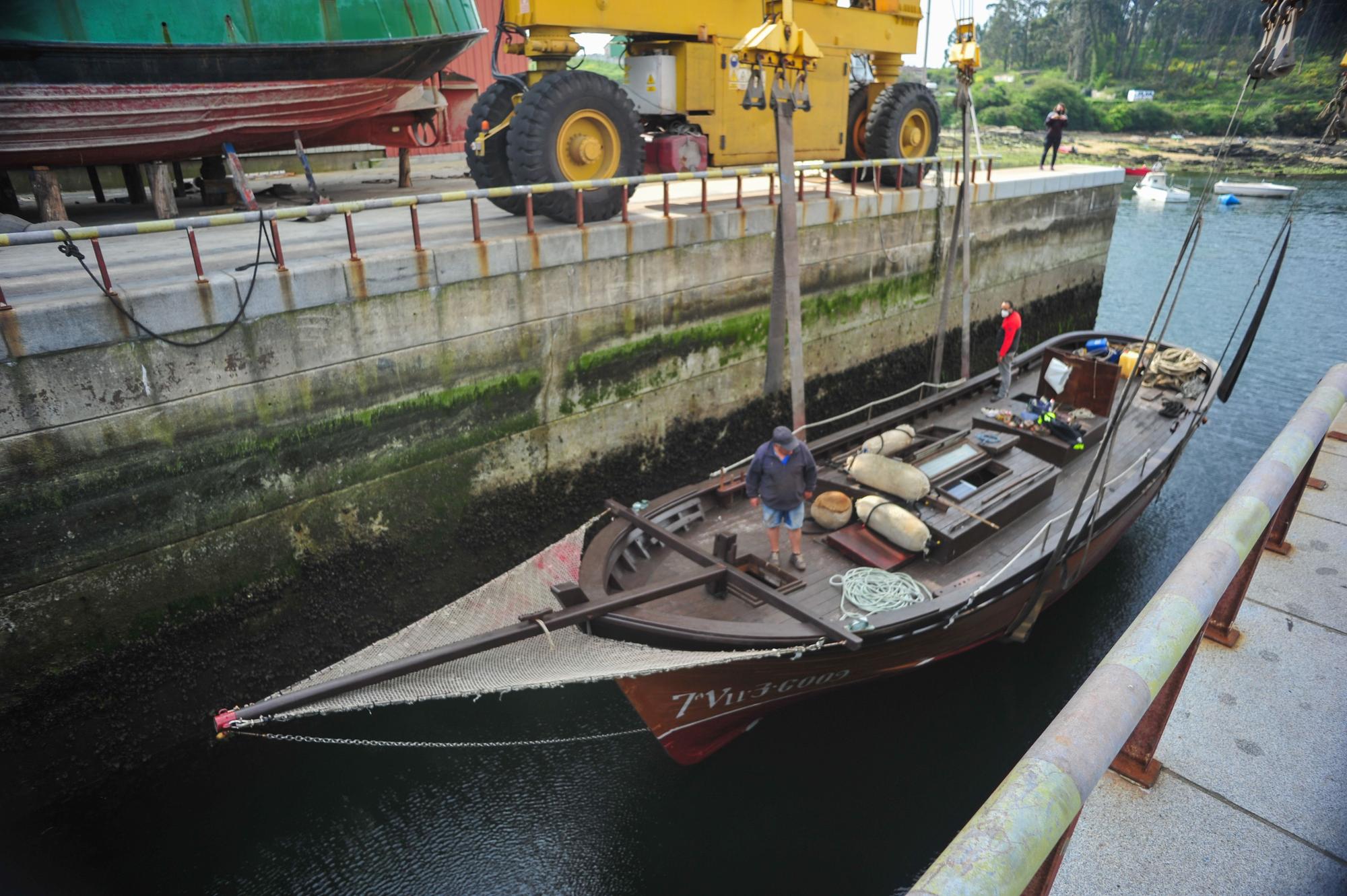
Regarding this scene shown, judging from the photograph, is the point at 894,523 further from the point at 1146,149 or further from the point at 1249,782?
the point at 1146,149

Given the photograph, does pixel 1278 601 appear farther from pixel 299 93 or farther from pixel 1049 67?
pixel 1049 67

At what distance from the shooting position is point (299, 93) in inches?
387

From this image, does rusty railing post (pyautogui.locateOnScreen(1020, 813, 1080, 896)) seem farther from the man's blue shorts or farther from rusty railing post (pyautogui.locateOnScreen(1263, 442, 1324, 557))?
the man's blue shorts

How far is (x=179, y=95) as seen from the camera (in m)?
8.91

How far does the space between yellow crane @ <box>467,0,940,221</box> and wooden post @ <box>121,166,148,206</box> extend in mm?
5453

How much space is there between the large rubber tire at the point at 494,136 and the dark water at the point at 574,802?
6345mm

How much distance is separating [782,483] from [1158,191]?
37.0 meters

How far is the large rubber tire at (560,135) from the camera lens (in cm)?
927

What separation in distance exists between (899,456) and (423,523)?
18.2 feet

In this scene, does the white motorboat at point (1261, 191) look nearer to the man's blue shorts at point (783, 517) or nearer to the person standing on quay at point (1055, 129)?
the person standing on quay at point (1055, 129)

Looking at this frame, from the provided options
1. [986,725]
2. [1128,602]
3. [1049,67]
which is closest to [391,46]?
[986,725]

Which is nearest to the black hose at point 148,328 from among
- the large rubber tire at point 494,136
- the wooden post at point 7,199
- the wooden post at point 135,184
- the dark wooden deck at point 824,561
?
the large rubber tire at point 494,136

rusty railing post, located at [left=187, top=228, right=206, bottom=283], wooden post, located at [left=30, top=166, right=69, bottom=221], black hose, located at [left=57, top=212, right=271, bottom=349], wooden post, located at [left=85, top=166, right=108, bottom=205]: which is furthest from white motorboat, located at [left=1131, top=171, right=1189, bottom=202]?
wooden post, located at [left=30, top=166, right=69, bottom=221]

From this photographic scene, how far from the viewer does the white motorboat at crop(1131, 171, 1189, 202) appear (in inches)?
1375
